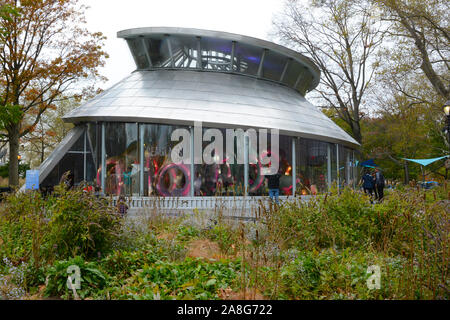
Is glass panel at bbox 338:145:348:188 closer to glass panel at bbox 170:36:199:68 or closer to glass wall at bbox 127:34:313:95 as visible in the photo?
glass wall at bbox 127:34:313:95

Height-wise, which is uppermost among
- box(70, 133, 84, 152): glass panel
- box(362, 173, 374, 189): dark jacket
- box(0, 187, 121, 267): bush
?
box(70, 133, 84, 152): glass panel

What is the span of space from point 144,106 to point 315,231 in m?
10.9

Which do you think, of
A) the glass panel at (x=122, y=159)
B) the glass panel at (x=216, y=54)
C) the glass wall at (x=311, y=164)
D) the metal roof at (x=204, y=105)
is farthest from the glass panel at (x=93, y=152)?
the glass wall at (x=311, y=164)

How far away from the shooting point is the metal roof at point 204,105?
46.8 ft

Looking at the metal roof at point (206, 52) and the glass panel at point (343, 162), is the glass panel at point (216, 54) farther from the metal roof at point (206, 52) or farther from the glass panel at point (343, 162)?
the glass panel at point (343, 162)

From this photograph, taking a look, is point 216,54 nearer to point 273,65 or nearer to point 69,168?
point 273,65

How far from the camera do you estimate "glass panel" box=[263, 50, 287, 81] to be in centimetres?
1973

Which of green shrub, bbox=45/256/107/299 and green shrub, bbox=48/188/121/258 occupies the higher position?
green shrub, bbox=48/188/121/258

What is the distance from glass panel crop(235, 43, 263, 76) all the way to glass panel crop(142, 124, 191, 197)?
6893 mm

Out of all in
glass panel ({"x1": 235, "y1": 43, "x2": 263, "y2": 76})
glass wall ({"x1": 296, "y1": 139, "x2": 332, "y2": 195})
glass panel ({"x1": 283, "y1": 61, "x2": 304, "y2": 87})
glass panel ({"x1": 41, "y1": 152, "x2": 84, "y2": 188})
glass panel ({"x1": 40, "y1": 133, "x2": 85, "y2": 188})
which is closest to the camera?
glass panel ({"x1": 41, "y1": 152, "x2": 84, "y2": 188})

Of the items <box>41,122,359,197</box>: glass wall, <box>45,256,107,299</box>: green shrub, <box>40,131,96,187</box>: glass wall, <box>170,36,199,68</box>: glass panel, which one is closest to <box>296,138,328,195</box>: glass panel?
<box>41,122,359,197</box>: glass wall

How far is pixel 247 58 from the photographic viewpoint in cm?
1934

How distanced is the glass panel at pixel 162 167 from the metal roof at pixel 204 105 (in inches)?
27.4

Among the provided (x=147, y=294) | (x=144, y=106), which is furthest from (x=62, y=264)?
(x=144, y=106)
